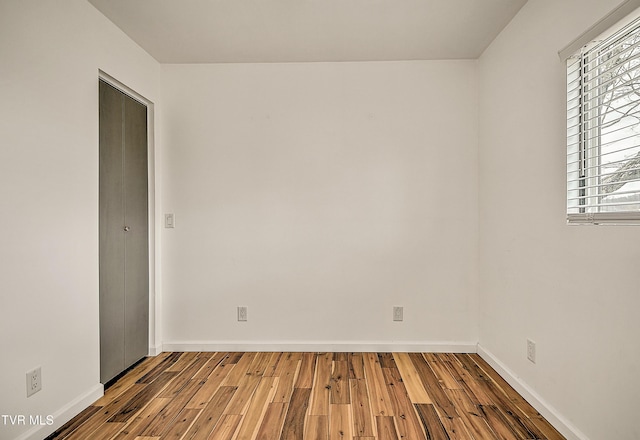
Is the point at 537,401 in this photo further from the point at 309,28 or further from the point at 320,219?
the point at 309,28

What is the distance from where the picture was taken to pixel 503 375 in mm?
2770

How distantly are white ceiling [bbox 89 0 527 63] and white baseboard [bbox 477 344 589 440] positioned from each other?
7.95ft

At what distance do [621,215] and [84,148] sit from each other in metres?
2.84

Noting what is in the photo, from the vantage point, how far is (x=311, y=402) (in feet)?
7.95

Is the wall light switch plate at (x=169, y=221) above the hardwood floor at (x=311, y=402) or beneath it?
above

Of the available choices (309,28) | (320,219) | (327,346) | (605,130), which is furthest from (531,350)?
(309,28)

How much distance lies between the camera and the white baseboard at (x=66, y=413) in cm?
195

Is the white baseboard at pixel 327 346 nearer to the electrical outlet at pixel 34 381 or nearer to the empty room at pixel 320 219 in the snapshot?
the empty room at pixel 320 219

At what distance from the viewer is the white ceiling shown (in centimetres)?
250

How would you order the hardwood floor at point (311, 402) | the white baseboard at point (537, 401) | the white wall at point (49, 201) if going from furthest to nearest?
the hardwood floor at point (311, 402) → the white baseboard at point (537, 401) → the white wall at point (49, 201)

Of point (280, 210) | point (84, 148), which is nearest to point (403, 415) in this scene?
point (280, 210)

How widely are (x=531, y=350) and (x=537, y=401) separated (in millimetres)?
288

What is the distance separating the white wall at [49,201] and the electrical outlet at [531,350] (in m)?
2.73

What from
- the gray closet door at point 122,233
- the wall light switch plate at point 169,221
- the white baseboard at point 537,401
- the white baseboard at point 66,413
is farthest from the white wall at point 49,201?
the white baseboard at point 537,401
